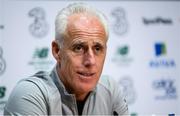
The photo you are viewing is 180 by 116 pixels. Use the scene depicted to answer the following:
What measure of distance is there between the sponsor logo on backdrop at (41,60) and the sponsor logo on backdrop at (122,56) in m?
0.57

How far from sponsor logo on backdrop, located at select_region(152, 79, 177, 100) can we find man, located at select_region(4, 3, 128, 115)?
183cm

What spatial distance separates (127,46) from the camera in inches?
116

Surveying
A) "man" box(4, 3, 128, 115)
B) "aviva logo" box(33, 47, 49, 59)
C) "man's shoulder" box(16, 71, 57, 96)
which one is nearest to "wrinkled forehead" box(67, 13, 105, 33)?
"man" box(4, 3, 128, 115)

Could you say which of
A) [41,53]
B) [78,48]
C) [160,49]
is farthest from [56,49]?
[160,49]

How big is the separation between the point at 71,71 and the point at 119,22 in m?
1.84

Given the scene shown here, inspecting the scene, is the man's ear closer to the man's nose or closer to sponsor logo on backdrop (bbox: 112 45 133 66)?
the man's nose

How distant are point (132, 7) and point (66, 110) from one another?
6.42ft

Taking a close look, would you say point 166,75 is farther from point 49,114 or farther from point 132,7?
point 49,114

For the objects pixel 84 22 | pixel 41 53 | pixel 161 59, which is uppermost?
pixel 84 22

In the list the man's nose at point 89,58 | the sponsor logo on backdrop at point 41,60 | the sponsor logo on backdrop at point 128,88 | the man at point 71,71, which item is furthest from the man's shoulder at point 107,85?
the sponsor logo on backdrop at point 128,88

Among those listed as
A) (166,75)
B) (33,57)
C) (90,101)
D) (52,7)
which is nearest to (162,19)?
(166,75)

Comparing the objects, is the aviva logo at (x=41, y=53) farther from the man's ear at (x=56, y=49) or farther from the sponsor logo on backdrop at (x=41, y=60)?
the man's ear at (x=56, y=49)

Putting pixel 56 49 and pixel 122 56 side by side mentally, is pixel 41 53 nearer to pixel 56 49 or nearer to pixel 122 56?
pixel 122 56

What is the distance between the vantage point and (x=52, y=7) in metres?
2.86
